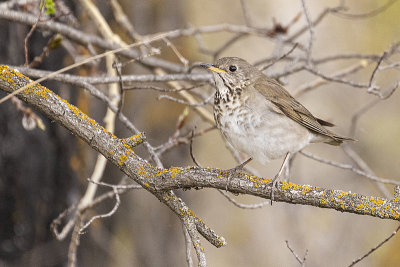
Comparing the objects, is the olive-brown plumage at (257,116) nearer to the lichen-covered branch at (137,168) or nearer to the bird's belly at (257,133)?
the bird's belly at (257,133)

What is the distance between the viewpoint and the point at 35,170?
5184 mm

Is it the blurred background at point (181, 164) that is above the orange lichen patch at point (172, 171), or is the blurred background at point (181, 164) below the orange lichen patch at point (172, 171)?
above

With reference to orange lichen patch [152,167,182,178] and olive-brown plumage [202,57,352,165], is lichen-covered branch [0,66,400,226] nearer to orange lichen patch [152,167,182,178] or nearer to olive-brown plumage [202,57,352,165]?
orange lichen patch [152,167,182,178]

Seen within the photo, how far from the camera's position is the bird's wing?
4.18 m

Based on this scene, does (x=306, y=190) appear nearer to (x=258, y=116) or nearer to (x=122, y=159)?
(x=122, y=159)

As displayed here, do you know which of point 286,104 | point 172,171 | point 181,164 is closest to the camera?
point 172,171

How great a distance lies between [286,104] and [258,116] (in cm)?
36

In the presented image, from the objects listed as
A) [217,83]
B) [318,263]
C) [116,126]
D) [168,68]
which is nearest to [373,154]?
[318,263]

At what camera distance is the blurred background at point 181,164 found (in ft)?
17.0

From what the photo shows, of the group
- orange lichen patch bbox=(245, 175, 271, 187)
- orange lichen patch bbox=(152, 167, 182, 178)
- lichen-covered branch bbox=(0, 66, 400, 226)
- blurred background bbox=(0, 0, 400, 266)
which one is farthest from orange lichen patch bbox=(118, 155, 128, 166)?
blurred background bbox=(0, 0, 400, 266)

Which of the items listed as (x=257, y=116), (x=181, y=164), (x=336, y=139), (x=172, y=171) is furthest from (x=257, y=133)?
(x=181, y=164)

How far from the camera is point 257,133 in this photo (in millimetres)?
3912

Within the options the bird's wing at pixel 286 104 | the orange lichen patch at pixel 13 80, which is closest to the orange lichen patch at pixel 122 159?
the orange lichen patch at pixel 13 80

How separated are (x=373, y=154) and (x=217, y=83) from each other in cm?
596
